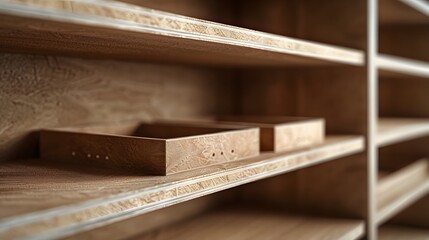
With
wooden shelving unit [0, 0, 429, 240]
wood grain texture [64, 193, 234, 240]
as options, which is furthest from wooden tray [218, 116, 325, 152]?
wood grain texture [64, 193, 234, 240]

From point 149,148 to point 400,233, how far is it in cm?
187

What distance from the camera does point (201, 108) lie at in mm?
1894

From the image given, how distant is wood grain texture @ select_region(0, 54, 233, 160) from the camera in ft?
4.09

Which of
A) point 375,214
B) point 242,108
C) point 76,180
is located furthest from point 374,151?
point 76,180

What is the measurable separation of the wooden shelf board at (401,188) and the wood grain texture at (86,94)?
0.76m

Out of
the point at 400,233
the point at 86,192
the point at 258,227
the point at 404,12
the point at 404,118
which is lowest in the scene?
the point at 400,233

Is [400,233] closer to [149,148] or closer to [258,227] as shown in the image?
[258,227]

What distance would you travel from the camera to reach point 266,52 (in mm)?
1280

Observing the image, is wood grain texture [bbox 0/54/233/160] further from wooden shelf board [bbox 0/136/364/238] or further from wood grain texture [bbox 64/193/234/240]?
wood grain texture [bbox 64/193/234/240]

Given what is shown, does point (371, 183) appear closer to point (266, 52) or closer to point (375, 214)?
point (375, 214)

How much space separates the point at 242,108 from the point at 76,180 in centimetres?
115

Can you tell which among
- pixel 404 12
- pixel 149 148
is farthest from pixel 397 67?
pixel 149 148

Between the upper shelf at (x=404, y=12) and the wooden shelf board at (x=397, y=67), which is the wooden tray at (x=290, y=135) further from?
the upper shelf at (x=404, y=12)

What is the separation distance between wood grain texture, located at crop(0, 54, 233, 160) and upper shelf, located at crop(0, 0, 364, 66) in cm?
9
